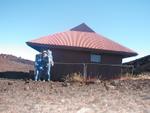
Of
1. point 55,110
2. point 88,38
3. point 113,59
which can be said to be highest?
point 88,38

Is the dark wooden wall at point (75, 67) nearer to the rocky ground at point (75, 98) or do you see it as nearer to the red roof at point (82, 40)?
the red roof at point (82, 40)

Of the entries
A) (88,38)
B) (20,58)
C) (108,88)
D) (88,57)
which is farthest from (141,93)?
(20,58)

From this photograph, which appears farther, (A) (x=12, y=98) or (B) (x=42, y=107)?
(A) (x=12, y=98)

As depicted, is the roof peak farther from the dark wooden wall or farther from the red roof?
the dark wooden wall

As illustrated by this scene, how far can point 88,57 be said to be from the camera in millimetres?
22938

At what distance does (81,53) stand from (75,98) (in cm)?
1112

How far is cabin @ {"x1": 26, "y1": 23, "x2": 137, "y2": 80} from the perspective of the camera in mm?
21906

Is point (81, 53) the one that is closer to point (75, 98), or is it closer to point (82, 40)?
point (82, 40)

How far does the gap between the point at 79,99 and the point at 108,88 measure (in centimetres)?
251

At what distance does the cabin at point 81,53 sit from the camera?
21906 mm

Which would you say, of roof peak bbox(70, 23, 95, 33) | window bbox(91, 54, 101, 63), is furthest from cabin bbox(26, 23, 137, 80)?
roof peak bbox(70, 23, 95, 33)

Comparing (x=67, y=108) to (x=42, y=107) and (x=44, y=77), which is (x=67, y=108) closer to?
(x=42, y=107)

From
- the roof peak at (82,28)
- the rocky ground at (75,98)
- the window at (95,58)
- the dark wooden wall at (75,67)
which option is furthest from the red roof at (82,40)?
the rocky ground at (75,98)

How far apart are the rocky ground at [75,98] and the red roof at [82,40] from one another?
7.57m
